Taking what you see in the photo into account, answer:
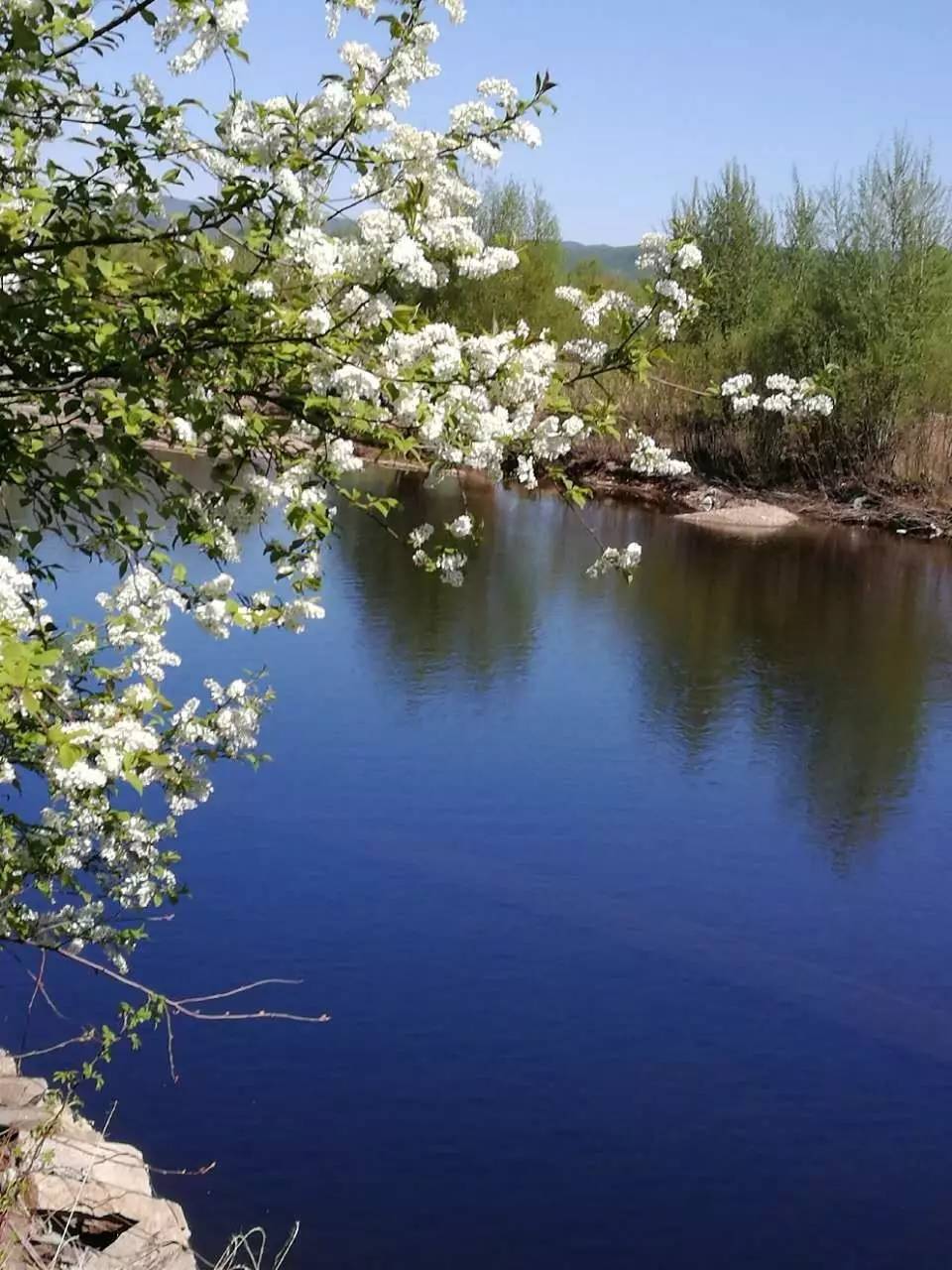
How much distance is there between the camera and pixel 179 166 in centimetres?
357

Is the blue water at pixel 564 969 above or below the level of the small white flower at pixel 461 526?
below

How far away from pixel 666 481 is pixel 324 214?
2394cm

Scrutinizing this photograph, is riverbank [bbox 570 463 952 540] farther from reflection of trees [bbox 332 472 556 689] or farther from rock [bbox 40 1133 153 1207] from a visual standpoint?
rock [bbox 40 1133 153 1207]

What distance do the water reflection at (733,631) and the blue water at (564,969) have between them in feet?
0.26

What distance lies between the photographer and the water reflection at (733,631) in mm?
11562

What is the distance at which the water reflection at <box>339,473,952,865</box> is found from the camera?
37.9ft

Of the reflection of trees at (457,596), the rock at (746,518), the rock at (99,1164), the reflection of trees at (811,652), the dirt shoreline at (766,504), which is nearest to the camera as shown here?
the rock at (99,1164)

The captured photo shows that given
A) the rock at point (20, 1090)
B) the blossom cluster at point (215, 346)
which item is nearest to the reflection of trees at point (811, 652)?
the rock at point (20, 1090)

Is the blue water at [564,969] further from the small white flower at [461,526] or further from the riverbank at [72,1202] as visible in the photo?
the small white flower at [461,526]

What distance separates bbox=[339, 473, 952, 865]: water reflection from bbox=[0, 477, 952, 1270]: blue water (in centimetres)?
8

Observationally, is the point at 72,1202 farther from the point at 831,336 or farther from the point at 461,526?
the point at 831,336

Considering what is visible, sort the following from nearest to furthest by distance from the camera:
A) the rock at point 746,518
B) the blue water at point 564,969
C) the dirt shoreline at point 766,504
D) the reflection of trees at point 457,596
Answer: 1. the blue water at point 564,969
2. the reflection of trees at point 457,596
3. the rock at point 746,518
4. the dirt shoreline at point 766,504

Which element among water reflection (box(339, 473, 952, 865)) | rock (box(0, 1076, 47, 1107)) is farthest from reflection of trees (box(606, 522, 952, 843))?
rock (box(0, 1076, 47, 1107))

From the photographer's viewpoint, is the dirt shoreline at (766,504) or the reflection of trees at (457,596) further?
the dirt shoreline at (766,504)
